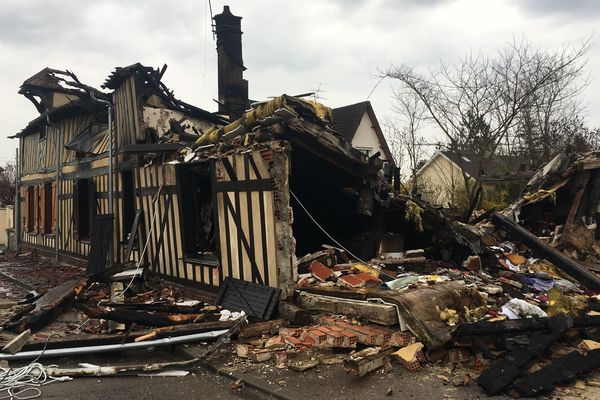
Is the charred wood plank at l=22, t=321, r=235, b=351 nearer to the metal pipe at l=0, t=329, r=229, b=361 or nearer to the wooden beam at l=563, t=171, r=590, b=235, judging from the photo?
the metal pipe at l=0, t=329, r=229, b=361

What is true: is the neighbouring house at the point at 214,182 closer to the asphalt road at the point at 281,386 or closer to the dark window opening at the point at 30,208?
the asphalt road at the point at 281,386

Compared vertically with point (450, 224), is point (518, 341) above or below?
below

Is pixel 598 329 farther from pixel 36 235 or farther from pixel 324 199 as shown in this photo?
pixel 36 235

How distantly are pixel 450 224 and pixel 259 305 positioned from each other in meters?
3.90

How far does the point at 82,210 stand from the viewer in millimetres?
14023

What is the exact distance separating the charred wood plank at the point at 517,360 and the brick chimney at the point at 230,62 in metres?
11.1

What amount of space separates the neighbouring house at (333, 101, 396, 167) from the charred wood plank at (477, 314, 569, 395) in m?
20.9

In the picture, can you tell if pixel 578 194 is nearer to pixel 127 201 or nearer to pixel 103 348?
pixel 103 348

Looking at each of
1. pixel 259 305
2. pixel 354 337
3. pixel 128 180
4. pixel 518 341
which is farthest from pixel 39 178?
pixel 518 341

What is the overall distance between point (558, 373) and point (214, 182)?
18.3 feet

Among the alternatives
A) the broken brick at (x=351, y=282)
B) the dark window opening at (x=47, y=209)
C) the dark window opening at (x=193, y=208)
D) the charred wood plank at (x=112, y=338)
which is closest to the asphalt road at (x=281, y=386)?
the charred wood plank at (x=112, y=338)

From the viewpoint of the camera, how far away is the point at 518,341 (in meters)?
4.57

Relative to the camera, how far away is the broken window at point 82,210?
13877 millimetres

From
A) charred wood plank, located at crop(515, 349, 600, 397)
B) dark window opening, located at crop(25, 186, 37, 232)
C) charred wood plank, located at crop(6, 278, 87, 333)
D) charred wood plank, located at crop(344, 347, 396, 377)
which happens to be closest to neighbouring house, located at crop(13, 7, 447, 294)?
charred wood plank, located at crop(6, 278, 87, 333)
